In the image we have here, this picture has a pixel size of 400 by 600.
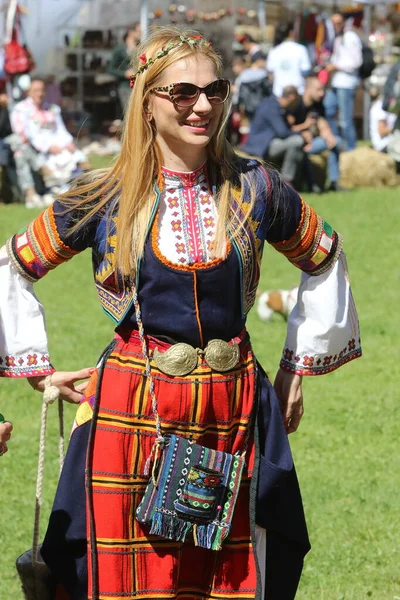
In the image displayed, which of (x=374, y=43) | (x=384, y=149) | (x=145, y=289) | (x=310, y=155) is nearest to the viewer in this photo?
(x=145, y=289)

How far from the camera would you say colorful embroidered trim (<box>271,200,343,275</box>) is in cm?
327

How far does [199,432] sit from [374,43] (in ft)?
60.0

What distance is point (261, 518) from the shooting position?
312 centimetres

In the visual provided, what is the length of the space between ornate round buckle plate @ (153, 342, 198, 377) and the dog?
5197 mm

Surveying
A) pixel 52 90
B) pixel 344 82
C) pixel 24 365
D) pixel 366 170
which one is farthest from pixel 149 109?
pixel 52 90

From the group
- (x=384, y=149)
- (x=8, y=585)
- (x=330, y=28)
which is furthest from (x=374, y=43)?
(x=8, y=585)

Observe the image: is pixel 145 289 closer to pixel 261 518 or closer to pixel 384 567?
pixel 261 518

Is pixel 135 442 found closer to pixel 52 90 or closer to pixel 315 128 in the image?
pixel 315 128

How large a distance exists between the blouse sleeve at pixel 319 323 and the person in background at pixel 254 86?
12.5 m

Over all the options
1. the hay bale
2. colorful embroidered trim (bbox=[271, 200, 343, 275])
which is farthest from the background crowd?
colorful embroidered trim (bbox=[271, 200, 343, 275])

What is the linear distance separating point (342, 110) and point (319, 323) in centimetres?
1303

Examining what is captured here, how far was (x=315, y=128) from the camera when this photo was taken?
14820 mm

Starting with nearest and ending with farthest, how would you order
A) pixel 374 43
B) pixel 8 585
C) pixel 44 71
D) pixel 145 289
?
pixel 145 289, pixel 8 585, pixel 44 71, pixel 374 43

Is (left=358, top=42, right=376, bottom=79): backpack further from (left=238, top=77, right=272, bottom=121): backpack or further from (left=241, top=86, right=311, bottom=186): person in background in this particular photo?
(left=241, top=86, right=311, bottom=186): person in background
